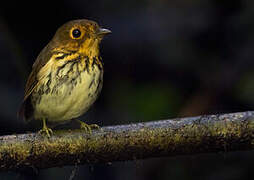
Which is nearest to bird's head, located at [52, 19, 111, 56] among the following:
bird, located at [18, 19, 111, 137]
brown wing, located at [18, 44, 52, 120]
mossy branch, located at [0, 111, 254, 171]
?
bird, located at [18, 19, 111, 137]

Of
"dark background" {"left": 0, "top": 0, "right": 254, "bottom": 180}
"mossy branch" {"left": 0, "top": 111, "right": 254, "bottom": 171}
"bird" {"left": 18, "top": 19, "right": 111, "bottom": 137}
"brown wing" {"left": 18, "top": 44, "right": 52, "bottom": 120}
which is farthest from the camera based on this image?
"dark background" {"left": 0, "top": 0, "right": 254, "bottom": 180}

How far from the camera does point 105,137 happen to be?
10.8 ft

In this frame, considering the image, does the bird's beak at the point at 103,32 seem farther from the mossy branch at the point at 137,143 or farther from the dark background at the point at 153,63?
the mossy branch at the point at 137,143

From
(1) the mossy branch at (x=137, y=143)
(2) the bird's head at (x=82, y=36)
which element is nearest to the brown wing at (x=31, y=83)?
(2) the bird's head at (x=82, y=36)

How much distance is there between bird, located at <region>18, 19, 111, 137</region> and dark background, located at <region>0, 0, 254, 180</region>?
1.30 ft

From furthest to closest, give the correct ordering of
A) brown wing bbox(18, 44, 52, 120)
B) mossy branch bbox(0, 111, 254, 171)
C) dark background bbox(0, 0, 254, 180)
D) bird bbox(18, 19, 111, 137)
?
1. dark background bbox(0, 0, 254, 180)
2. brown wing bbox(18, 44, 52, 120)
3. bird bbox(18, 19, 111, 137)
4. mossy branch bbox(0, 111, 254, 171)

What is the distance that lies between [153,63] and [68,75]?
3.30 ft

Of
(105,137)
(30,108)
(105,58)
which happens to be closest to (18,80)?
(30,108)

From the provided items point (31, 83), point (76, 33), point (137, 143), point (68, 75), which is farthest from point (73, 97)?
point (137, 143)

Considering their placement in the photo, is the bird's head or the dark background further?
the dark background

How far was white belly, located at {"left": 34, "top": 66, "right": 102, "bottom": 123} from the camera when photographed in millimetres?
3818

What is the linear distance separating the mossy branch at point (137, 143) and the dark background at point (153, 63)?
85cm

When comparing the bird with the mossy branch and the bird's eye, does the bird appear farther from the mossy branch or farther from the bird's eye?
the mossy branch

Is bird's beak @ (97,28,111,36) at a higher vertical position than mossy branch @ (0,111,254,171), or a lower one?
higher
